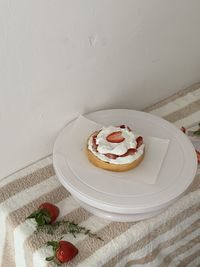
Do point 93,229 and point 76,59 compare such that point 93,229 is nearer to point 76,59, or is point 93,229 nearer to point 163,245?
point 163,245

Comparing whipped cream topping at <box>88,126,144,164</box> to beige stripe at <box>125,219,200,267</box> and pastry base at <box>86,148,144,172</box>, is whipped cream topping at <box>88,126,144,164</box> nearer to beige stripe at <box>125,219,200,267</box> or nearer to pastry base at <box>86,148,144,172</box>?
pastry base at <box>86,148,144,172</box>

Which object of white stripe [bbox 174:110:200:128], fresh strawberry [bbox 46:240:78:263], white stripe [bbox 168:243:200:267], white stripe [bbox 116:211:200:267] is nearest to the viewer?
fresh strawberry [bbox 46:240:78:263]

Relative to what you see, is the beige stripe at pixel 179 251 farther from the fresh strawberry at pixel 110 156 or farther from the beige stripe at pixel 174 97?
the beige stripe at pixel 174 97

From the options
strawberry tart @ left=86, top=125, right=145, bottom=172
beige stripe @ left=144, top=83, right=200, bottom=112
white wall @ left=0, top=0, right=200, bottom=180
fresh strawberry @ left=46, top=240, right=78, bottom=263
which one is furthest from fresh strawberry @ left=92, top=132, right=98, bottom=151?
beige stripe @ left=144, top=83, right=200, bottom=112

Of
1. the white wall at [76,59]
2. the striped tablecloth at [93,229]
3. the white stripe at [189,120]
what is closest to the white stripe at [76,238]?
the striped tablecloth at [93,229]

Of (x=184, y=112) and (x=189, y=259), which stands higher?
(x=184, y=112)

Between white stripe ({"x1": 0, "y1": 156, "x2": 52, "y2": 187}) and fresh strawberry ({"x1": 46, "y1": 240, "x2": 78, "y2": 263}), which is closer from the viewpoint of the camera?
fresh strawberry ({"x1": 46, "y1": 240, "x2": 78, "y2": 263})

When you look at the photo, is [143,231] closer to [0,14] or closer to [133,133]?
[133,133]

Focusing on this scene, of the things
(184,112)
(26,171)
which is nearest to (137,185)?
(26,171)
